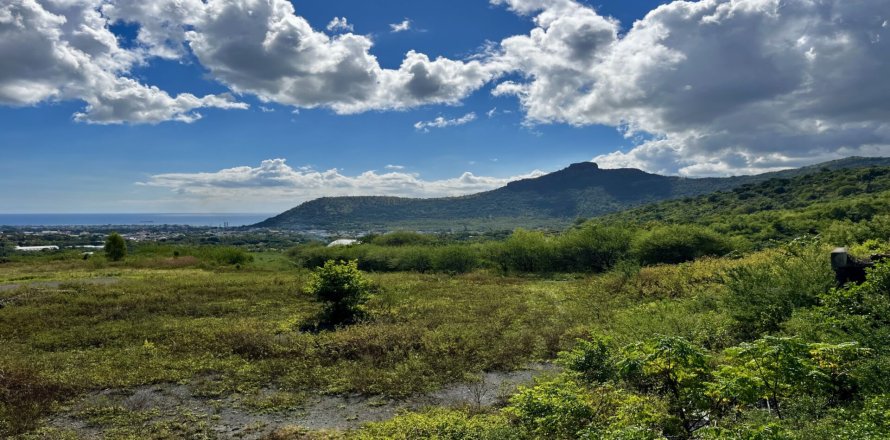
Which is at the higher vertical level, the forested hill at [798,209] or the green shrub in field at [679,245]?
the forested hill at [798,209]

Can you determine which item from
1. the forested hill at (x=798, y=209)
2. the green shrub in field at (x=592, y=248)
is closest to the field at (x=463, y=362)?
the forested hill at (x=798, y=209)

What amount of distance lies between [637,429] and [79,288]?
30926 millimetres

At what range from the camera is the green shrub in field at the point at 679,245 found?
38.6 metres

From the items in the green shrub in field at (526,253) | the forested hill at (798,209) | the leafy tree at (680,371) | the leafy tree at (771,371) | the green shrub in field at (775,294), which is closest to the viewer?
the leafy tree at (771,371)

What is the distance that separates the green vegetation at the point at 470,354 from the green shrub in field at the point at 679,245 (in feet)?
41.2

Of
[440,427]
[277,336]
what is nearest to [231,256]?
[277,336]

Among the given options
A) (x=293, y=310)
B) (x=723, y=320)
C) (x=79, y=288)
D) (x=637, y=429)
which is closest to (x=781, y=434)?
(x=637, y=429)

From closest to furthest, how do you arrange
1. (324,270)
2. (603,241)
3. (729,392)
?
(729,392), (324,270), (603,241)

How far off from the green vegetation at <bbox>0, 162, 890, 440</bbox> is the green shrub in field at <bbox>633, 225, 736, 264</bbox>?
41.2 ft

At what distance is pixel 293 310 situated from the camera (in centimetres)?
2112

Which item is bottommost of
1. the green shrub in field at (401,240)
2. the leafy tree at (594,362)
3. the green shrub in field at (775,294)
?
the green shrub in field at (401,240)

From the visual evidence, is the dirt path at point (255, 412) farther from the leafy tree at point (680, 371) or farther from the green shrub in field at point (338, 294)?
the green shrub in field at point (338, 294)

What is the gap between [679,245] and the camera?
38.7m

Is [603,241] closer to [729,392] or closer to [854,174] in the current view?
[729,392]
